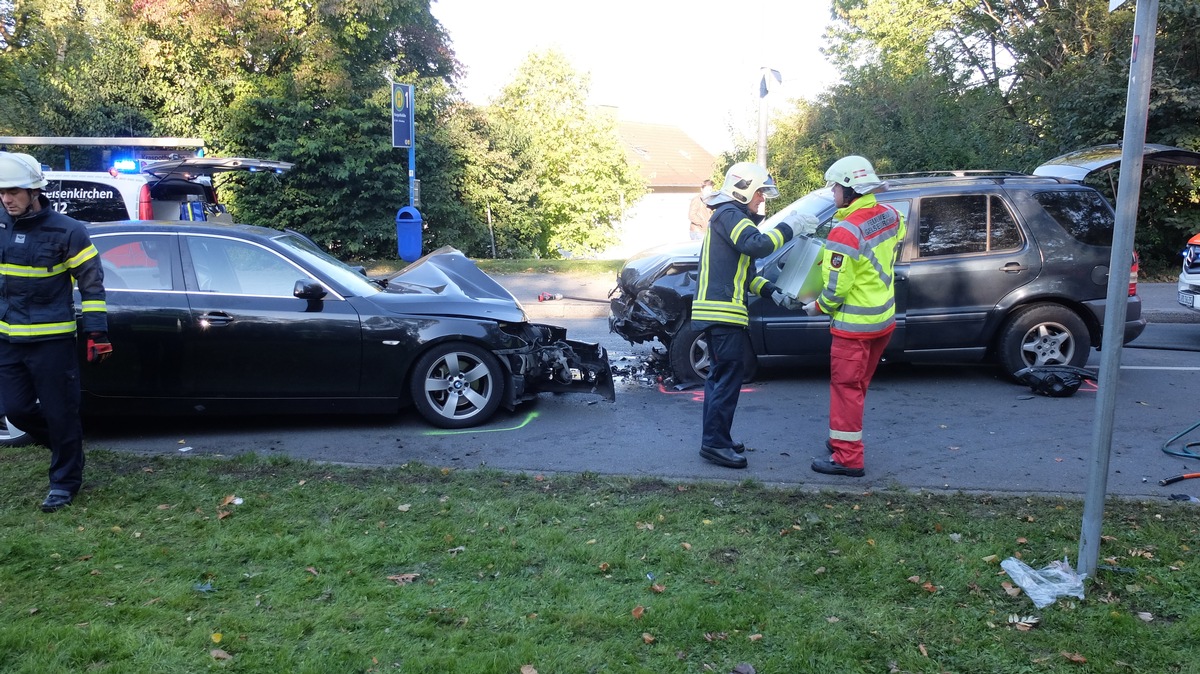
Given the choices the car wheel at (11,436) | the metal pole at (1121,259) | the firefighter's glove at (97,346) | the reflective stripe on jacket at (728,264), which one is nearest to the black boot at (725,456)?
the reflective stripe on jacket at (728,264)

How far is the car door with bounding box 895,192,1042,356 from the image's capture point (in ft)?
25.0

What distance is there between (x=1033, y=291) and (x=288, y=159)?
16.9 metres

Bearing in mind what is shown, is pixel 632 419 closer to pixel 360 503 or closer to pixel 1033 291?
pixel 360 503

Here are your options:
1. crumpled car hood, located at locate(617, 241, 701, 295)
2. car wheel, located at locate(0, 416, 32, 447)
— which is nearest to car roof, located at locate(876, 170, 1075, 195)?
crumpled car hood, located at locate(617, 241, 701, 295)

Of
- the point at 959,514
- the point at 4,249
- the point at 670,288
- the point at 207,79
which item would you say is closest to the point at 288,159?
the point at 207,79

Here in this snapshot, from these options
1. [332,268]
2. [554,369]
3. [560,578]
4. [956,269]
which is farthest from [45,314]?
[956,269]

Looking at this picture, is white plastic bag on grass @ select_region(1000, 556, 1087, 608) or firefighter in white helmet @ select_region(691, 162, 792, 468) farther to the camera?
firefighter in white helmet @ select_region(691, 162, 792, 468)

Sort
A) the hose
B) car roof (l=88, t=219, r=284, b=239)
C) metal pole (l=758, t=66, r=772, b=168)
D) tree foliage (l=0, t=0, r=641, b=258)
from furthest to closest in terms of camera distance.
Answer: tree foliage (l=0, t=0, r=641, b=258) < metal pole (l=758, t=66, r=772, b=168) < car roof (l=88, t=219, r=284, b=239) < the hose

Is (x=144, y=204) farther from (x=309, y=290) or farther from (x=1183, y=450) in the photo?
(x=1183, y=450)

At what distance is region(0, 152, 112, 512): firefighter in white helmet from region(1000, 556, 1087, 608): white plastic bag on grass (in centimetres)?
465

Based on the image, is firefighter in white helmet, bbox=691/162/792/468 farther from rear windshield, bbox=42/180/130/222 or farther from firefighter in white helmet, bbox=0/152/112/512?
rear windshield, bbox=42/180/130/222

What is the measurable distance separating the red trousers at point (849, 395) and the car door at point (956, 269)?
2.35m

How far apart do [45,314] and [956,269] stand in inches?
261

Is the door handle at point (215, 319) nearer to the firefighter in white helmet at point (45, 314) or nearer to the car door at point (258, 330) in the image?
the car door at point (258, 330)
